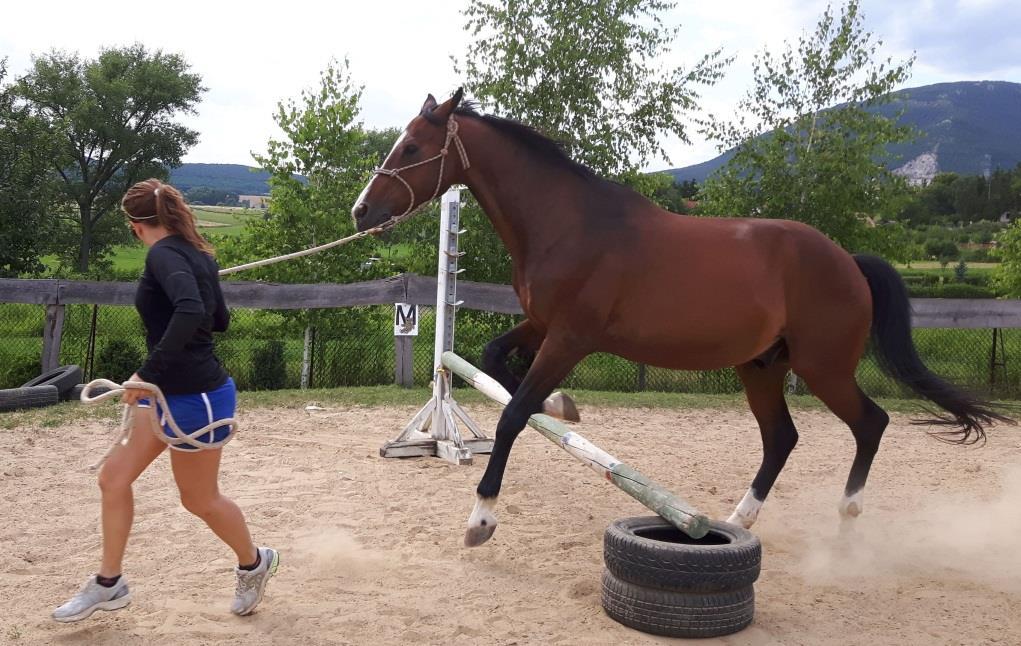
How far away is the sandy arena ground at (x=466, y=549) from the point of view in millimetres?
3148

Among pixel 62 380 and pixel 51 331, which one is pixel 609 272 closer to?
pixel 62 380

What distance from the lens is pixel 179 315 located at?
2643mm

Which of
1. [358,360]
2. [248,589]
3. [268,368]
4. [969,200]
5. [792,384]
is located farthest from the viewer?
[969,200]

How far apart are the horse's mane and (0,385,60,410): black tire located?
217 inches

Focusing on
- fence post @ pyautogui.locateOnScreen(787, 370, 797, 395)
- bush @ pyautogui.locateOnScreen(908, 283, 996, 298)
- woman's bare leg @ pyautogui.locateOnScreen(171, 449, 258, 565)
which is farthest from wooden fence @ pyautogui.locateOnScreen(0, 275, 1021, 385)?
bush @ pyautogui.locateOnScreen(908, 283, 996, 298)

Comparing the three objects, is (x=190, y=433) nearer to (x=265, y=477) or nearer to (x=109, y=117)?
(x=265, y=477)

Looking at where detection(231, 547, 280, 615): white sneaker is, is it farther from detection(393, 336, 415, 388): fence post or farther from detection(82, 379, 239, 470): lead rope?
detection(393, 336, 415, 388): fence post

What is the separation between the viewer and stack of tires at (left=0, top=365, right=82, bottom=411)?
7.17 m

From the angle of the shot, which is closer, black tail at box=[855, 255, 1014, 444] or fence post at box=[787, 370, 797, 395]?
black tail at box=[855, 255, 1014, 444]

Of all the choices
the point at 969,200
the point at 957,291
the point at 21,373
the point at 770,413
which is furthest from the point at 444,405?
the point at 969,200

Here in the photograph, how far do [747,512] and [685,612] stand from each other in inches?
56.2

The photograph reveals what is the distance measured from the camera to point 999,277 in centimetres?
1428

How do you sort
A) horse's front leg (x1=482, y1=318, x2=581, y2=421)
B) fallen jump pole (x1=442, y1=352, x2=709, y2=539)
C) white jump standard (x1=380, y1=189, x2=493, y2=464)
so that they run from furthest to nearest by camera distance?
white jump standard (x1=380, y1=189, x2=493, y2=464) < horse's front leg (x1=482, y1=318, x2=581, y2=421) < fallen jump pole (x1=442, y1=352, x2=709, y2=539)

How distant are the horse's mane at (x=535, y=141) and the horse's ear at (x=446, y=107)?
0.26 ft
